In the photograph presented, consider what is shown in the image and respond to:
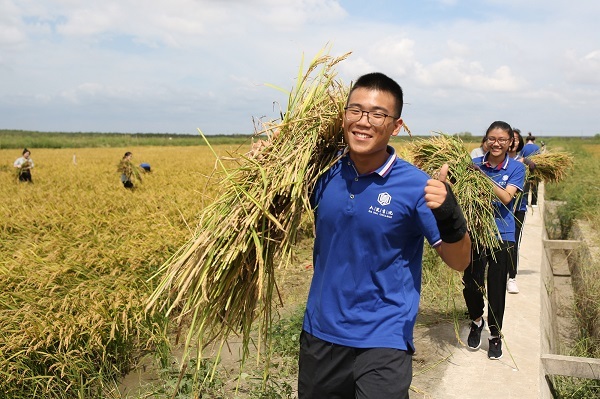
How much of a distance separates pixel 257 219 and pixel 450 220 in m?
0.73

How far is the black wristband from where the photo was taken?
1.96 metres

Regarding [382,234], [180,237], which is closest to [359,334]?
[382,234]

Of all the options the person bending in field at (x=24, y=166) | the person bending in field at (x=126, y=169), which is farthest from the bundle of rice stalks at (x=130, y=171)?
the person bending in field at (x=24, y=166)

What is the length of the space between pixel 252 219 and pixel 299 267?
18.1ft

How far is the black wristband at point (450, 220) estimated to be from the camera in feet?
6.45

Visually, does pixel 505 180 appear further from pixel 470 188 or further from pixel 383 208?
pixel 383 208

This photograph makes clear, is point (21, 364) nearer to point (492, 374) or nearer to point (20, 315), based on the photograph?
point (20, 315)

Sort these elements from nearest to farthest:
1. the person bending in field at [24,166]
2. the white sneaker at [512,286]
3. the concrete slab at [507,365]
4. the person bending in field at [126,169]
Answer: the concrete slab at [507,365] < the white sneaker at [512,286] < the person bending in field at [126,169] < the person bending in field at [24,166]

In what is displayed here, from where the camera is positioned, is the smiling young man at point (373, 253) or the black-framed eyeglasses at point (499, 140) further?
the black-framed eyeglasses at point (499, 140)

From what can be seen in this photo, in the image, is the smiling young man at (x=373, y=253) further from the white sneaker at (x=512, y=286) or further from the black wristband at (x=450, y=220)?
the white sneaker at (x=512, y=286)

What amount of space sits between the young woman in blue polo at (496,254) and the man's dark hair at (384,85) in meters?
2.00

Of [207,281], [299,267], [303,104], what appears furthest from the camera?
[299,267]

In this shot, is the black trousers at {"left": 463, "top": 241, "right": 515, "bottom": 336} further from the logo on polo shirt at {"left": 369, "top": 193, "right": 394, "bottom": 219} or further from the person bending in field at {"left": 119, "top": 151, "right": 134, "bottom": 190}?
the person bending in field at {"left": 119, "top": 151, "right": 134, "bottom": 190}

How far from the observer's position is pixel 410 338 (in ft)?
6.97
